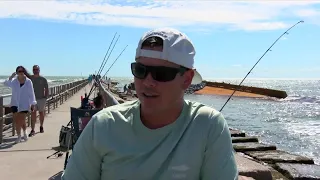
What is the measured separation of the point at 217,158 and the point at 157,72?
0.49 metres

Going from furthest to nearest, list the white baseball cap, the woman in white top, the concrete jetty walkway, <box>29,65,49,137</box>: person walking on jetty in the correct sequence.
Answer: <box>29,65,49,137</box>: person walking on jetty, the woman in white top, the concrete jetty walkway, the white baseball cap

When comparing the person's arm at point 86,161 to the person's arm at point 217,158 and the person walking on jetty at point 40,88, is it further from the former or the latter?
the person walking on jetty at point 40,88

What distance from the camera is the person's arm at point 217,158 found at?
2160 mm

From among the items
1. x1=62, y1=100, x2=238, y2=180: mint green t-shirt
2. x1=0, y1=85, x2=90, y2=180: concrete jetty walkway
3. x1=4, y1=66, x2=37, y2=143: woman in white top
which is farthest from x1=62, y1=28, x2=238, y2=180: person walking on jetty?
x1=4, y1=66, x2=37, y2=143: woman in white top

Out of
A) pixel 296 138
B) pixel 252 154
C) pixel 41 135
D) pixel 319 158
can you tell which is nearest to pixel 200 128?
pixel 252 154

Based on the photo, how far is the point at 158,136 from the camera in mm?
2166

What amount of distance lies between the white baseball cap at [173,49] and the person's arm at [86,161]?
1.49 feet

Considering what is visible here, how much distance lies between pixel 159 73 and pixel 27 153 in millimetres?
7193

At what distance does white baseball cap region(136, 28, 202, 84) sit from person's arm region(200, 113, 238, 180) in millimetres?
340

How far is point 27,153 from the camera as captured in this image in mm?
8758

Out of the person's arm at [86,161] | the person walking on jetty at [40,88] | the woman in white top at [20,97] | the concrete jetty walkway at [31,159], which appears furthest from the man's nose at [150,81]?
the person walking on jetty at [40,88]

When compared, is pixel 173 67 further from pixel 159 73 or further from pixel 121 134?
pixel 121 134

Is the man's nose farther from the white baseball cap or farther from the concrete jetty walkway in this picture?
the concrete jetty walkway

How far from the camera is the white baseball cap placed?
2.12 m
